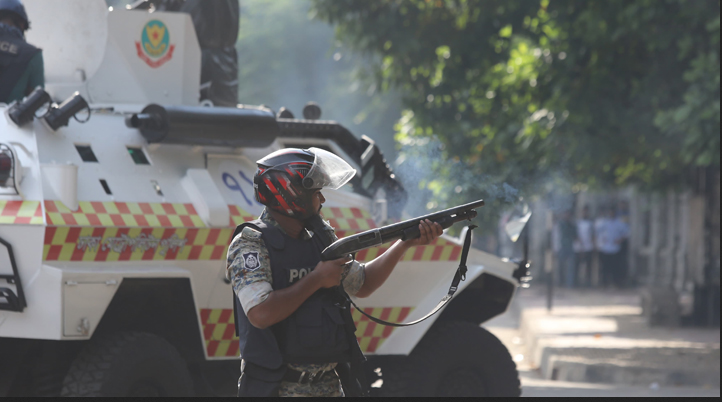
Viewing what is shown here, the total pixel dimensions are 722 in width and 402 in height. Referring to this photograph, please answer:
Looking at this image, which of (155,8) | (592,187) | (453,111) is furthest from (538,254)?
(155,8)

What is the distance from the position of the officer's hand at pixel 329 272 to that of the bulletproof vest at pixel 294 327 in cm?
13

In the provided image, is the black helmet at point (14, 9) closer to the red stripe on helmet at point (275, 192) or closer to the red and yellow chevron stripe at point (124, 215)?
the red and yellow chevron stripe at point (124, 215)

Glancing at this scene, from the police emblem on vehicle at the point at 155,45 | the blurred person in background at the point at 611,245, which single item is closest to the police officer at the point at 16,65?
the police emblem on vehicle at the point at 155,45

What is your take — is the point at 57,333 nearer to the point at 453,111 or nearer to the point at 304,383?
the point at 304,383

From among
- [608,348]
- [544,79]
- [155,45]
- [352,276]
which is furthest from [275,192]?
[608,348]

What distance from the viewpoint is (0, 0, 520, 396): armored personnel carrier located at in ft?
16.8

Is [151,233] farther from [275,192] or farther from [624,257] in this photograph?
[624,257]

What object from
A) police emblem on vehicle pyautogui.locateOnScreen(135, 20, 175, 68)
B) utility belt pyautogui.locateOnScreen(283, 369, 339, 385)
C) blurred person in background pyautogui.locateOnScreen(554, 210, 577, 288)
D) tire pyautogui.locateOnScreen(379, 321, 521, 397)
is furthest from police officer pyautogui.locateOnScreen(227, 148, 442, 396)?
blurred person in background pyautogui.locateOnScreen(554, 210, 577, 288)

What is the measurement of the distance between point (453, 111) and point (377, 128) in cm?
1772

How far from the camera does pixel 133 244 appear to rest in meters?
5.36

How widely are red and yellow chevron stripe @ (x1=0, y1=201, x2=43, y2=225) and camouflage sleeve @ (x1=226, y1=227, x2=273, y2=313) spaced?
5.60ft

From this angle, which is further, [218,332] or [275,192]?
[218,332]

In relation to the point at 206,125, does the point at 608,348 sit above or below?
below

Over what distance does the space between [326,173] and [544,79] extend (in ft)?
26.3
